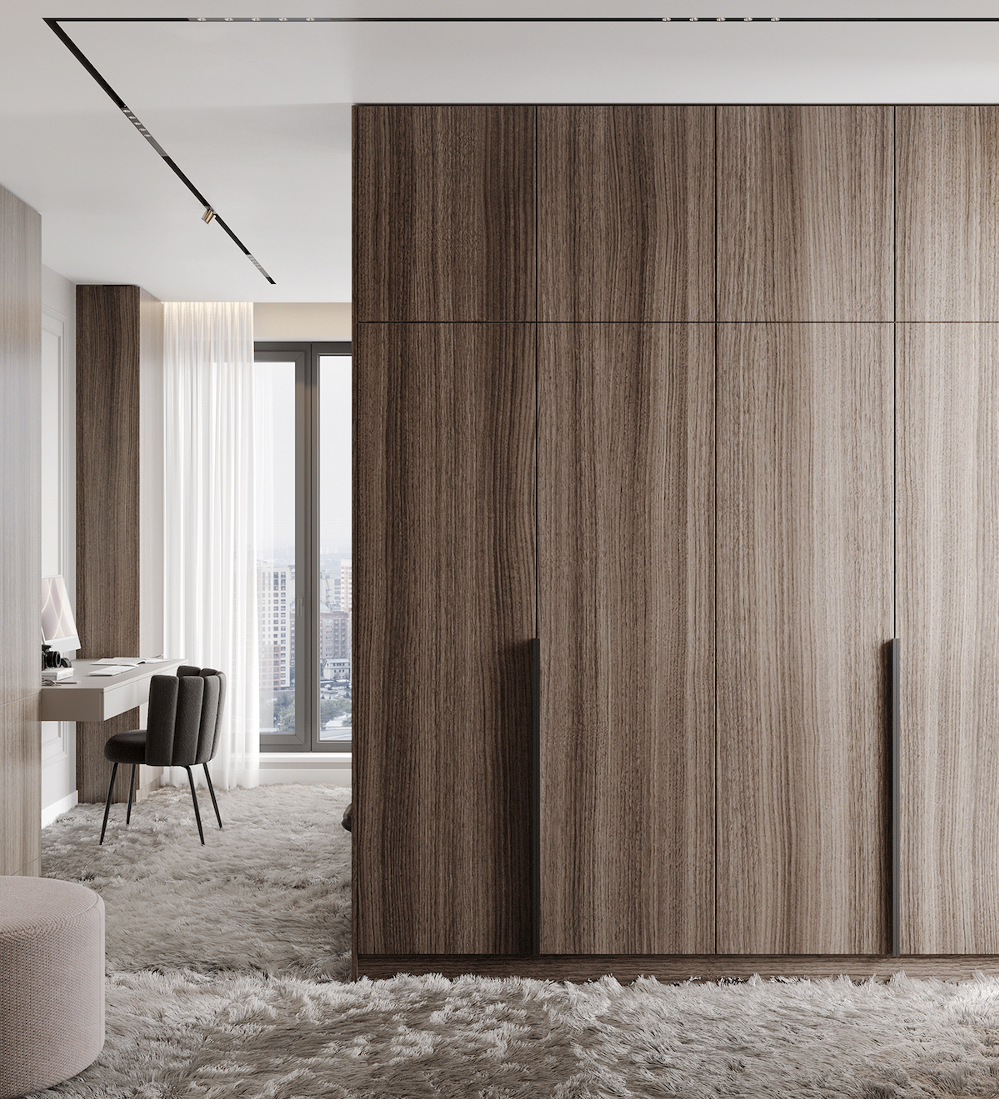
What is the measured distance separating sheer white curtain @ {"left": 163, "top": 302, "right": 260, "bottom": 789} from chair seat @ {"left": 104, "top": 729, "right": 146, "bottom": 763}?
113 cm

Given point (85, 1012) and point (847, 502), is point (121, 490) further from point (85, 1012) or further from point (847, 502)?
point (847, 502)

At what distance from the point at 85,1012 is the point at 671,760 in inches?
69.5

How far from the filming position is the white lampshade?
4441 millimetres

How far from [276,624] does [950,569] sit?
4045 mm

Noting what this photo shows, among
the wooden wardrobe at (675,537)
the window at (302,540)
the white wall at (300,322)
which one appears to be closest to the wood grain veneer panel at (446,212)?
the wooden wardrobe at (675,537)

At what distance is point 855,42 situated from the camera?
254 cm

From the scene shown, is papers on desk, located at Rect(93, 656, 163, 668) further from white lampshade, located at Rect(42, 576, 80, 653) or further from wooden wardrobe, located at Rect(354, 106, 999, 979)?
wooden wardrobe, located at Rect(354, 106, 999, 979)

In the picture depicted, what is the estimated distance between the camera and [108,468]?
510 centimetres

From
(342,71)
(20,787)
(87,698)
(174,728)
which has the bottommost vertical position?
(20,787)

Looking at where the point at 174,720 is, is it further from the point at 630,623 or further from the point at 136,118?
the point at 136,118

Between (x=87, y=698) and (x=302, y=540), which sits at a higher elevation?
(x=302, y=540)

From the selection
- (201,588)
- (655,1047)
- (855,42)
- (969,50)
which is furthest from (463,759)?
(201,588)

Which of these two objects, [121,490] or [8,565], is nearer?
[8,565]

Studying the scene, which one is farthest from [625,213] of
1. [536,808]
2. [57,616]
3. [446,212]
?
[57,616]
